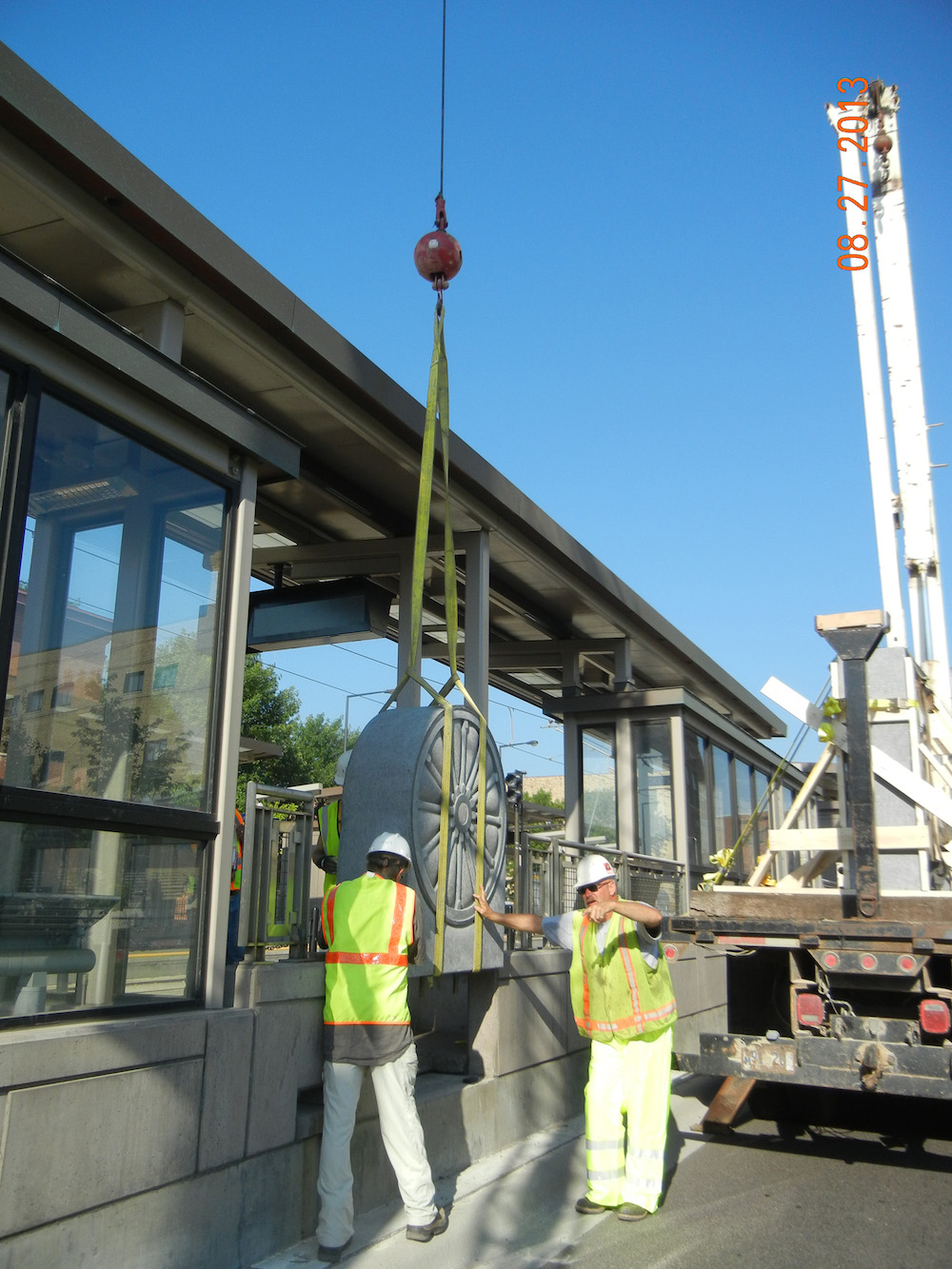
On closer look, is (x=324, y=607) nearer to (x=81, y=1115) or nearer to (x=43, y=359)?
(x=43, y=359)

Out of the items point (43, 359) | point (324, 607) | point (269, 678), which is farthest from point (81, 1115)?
point (269, 678)

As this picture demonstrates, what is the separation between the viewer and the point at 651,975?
242 inches

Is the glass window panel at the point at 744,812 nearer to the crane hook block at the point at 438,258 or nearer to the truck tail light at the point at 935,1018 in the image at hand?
the truck tail light at the point at 935,1018

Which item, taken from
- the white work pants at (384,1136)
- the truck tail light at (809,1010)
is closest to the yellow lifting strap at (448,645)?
the white work pants at (384,1136)

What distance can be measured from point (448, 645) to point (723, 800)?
30.1 feet

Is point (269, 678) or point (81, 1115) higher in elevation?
point (269, 678)

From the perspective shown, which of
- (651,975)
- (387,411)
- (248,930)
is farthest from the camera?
(387,411)

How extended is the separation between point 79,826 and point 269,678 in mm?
40361

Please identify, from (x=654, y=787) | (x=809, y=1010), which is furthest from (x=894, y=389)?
(x=809, y=1010)

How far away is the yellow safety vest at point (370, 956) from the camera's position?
522 cm

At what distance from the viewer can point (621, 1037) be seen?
5.98 meters

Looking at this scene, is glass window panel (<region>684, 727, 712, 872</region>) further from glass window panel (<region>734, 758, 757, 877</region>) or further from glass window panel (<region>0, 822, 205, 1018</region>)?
glass window panel (<region>0, 822, 205, 1018</region>)

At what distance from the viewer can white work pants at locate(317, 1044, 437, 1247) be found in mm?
4996

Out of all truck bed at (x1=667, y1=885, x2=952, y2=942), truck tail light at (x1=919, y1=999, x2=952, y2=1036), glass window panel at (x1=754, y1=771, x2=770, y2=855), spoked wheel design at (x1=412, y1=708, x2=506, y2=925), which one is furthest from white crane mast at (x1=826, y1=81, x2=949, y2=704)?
glass window panel at (x1=754, y1=771, x2=770, y2=855)
